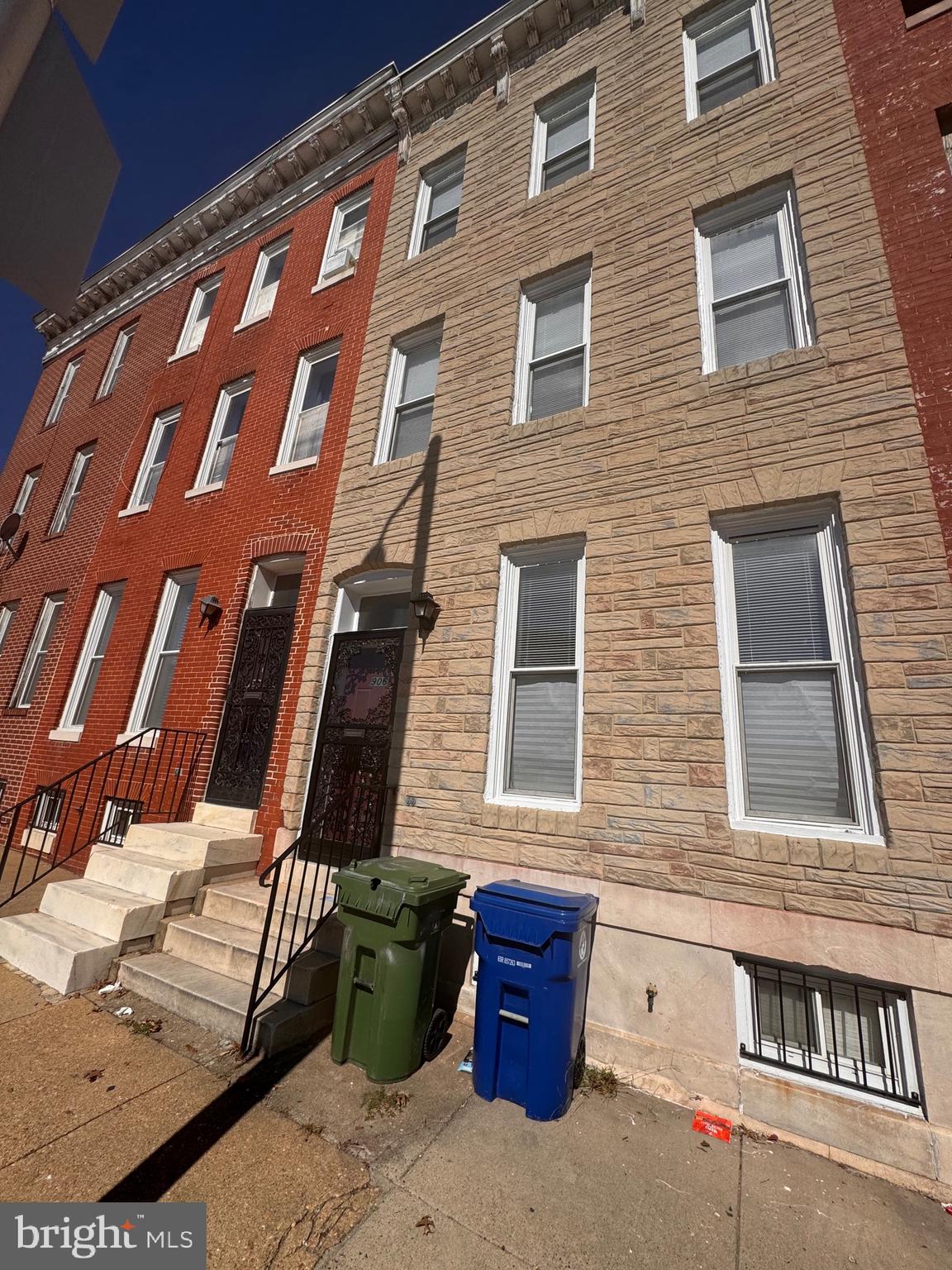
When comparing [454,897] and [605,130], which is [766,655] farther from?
[605,130]

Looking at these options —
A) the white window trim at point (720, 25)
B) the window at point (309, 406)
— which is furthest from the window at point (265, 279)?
the white window trim at point (720, 25)

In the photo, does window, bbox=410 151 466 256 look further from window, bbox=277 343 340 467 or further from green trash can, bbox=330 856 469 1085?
green trash can, bbox=330 856 469 1085

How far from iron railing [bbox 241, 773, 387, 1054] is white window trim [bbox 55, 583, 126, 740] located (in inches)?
223

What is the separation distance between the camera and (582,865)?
4.27 metres

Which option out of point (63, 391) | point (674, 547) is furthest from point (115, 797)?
point (63, 391)

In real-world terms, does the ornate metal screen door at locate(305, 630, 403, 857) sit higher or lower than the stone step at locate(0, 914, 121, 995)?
higher

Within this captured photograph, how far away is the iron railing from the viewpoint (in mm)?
4523

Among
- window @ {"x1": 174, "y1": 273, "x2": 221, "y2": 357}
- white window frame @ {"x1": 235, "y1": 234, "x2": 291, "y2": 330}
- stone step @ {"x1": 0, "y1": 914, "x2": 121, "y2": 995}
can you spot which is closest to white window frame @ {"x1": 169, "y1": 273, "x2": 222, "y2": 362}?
window @ {"x1": 174, "y1": 273, "x2": 221, "y2": 357}

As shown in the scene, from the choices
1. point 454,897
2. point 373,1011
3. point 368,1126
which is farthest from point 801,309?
point 368,1126

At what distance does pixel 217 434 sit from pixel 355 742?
681cm

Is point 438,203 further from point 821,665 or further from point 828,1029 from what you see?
point 828,1029

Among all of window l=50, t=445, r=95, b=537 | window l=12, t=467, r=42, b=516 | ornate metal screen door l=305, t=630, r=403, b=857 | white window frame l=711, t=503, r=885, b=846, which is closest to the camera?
white window frame l=711, t=503, r=885, b=846

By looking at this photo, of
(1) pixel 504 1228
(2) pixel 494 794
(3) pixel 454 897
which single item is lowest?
(1) pixel 504 1228

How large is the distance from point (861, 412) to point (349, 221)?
961 cm
